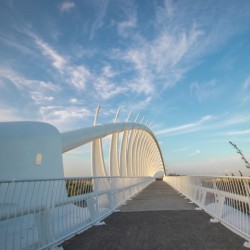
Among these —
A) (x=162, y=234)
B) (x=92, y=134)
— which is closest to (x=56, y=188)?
(x=162, y=234)

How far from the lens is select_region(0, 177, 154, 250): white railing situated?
5.61 metres

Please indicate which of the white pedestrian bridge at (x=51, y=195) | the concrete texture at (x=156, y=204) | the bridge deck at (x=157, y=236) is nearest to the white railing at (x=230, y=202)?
the white pedestrian bridge at (x=51, y=195)

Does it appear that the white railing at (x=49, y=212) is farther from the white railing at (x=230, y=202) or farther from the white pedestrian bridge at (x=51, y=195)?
the white railing at (x=230, y=202)

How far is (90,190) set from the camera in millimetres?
9984

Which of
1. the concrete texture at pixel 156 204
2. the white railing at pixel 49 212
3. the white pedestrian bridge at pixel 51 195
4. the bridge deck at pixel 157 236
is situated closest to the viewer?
the white railing at pixel 49 212

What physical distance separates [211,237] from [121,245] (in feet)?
7.12

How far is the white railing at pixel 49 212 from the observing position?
561 centimetres

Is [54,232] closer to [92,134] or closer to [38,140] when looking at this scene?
[38,140]

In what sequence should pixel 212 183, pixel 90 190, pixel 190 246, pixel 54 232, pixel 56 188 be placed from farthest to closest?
pixel 212 183, pixel 90 190, pixel 56 188, pixel 54 232, pixel 190 246

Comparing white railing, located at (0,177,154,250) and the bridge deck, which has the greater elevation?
white railing, located at (0,177,154,250)

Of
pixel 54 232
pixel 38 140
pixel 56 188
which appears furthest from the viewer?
pixel 38 140

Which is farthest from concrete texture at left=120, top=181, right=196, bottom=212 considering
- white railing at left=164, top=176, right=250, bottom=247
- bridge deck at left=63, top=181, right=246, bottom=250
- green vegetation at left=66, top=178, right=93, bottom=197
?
green vegetation at left=66, top=178, right=93, bottom=197

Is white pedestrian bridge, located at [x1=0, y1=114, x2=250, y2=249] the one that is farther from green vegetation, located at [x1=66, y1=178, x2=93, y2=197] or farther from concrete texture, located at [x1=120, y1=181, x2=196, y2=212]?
concrete texture, located at [x1=120, y1=181, x2=196, y2=212]

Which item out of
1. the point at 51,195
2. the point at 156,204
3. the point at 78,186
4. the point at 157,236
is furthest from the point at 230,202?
the point at 156,204
